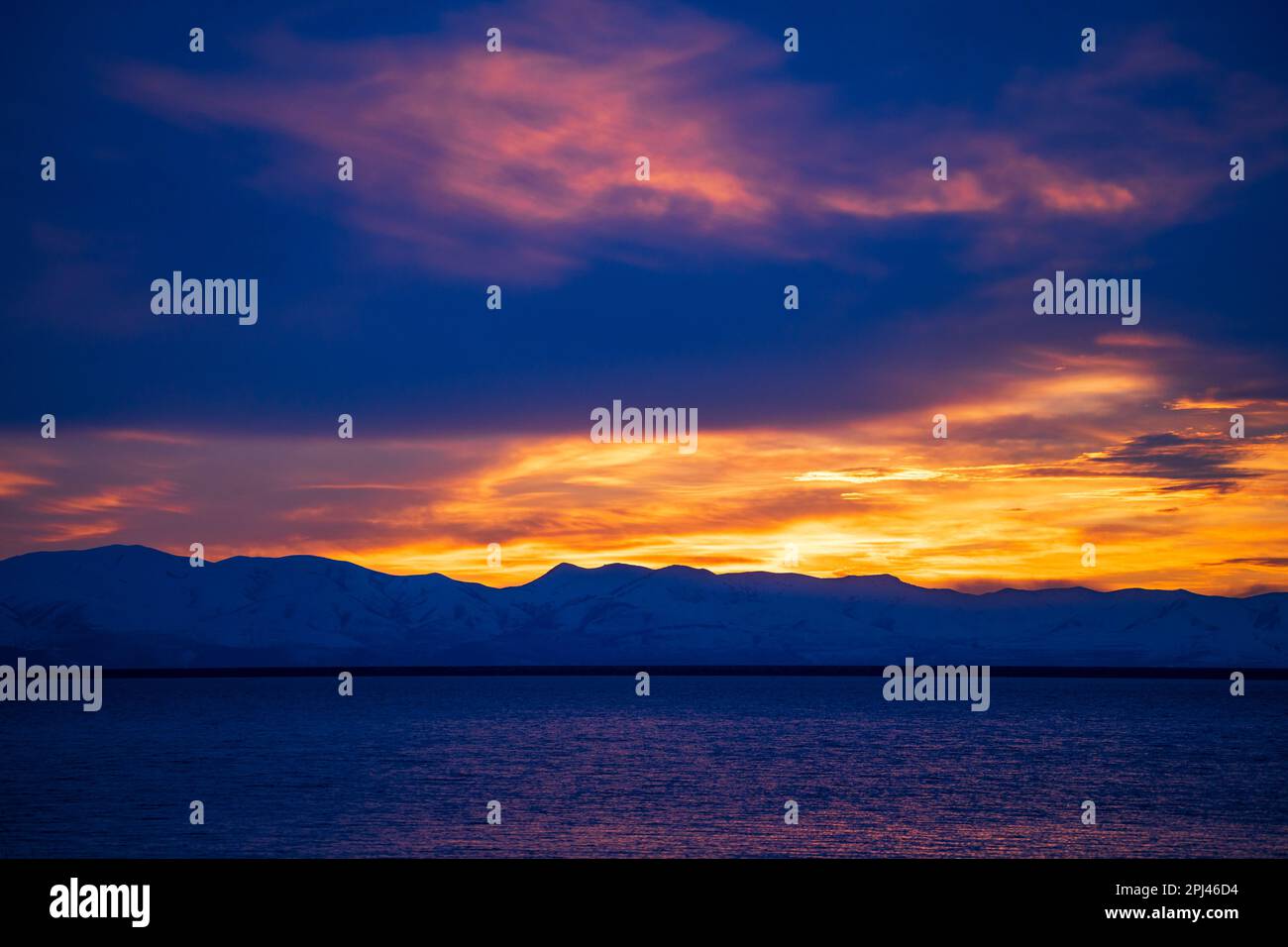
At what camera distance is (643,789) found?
5678 centimetres

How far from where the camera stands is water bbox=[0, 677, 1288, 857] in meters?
40.5

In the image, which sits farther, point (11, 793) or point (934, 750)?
point (934, 750)

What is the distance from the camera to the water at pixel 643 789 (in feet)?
133

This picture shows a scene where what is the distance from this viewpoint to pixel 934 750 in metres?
85.5

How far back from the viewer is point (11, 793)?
191 ft
